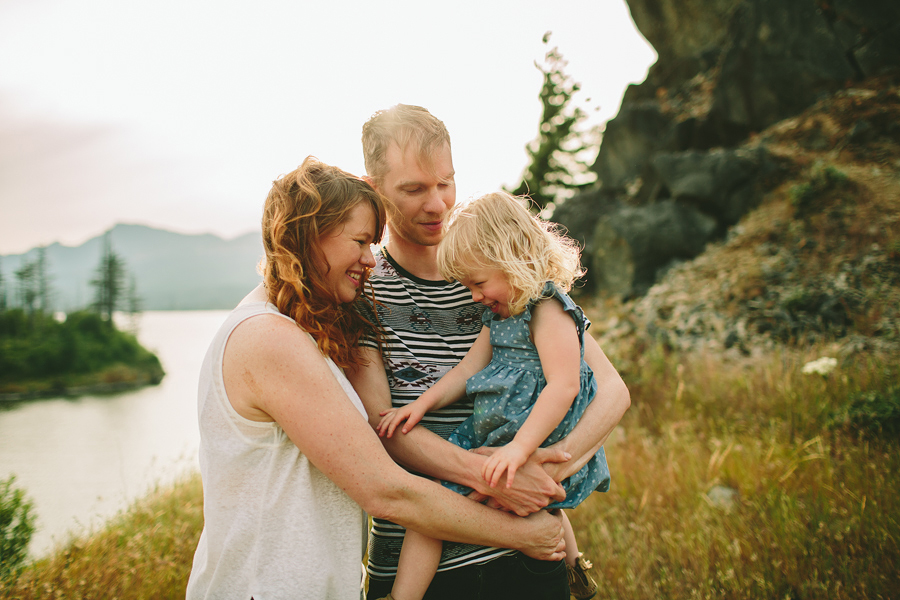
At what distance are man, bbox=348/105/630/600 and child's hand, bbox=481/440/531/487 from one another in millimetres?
52

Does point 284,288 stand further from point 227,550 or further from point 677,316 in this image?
point 677,316

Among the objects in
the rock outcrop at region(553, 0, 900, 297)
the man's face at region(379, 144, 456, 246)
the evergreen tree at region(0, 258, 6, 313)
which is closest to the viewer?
the man's face at region(379, 144, 456, 246)

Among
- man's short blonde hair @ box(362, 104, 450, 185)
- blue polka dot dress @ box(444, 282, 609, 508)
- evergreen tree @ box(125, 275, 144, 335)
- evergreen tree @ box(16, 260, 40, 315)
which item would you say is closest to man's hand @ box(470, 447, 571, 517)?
blue polka dot dress @ box(444, 282, 609, 508)

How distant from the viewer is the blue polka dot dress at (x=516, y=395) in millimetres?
1715

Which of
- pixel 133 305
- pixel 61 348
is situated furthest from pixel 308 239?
pixel 133 305

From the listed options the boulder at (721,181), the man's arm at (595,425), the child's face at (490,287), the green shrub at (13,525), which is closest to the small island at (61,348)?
the green shrub at (13,525)

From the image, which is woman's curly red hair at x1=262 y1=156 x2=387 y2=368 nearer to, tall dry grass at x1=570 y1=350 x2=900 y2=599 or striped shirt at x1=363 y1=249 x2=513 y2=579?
striped shirt at x1=363 y1=249 x2=513 y2=579

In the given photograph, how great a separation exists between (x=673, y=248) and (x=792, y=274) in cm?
Answer: 284

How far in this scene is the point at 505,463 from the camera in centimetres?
151

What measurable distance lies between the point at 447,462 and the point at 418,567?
36 cm

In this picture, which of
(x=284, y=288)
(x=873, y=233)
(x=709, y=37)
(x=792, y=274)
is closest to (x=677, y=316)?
(x=792, y=274)

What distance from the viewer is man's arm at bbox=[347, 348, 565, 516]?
1555mm

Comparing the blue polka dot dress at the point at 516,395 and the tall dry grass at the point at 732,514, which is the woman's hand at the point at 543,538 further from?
the tall dry grass at the point at 732,514

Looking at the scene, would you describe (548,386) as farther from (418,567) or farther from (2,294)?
(2,294)
